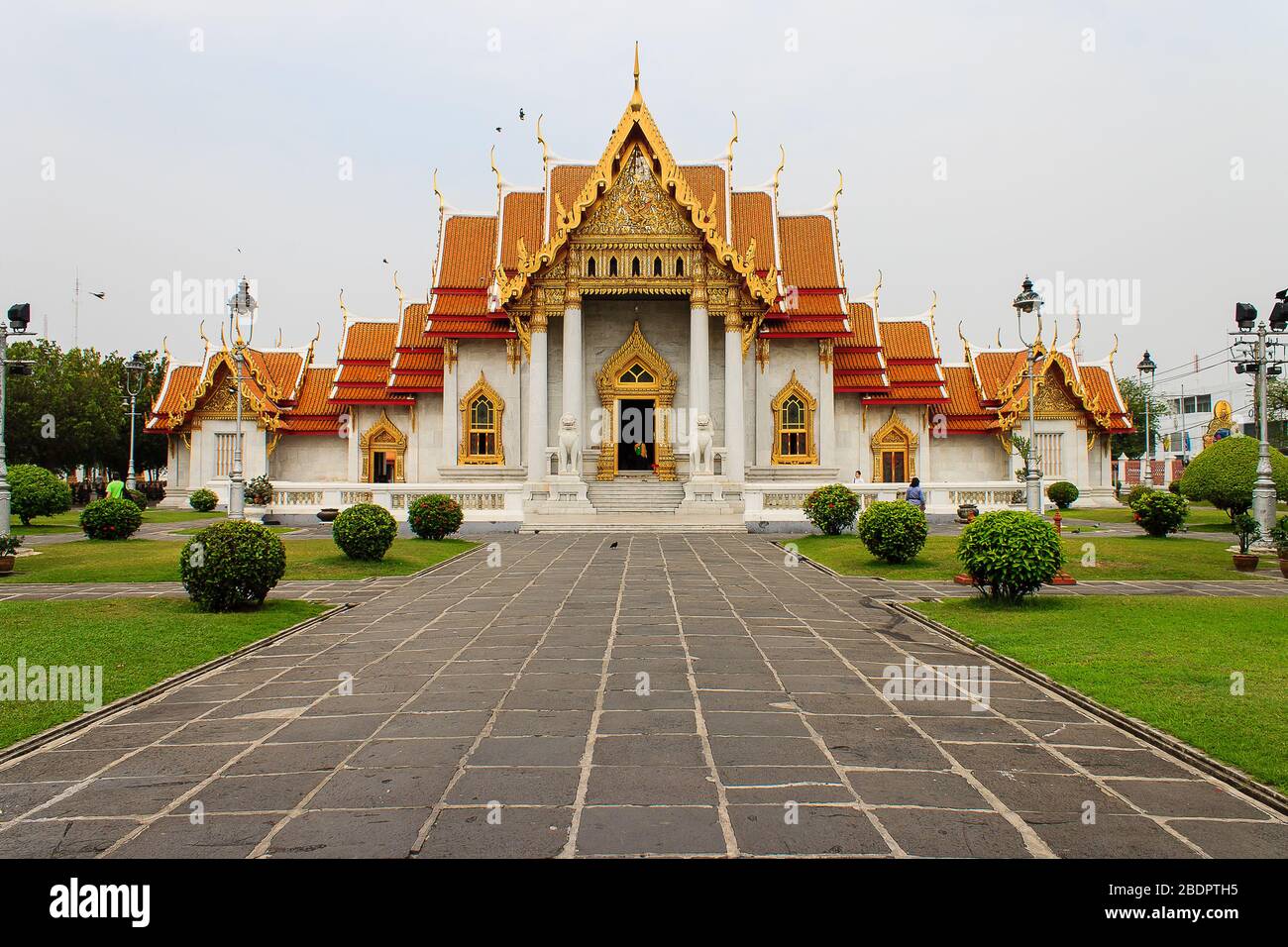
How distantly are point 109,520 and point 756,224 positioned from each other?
23894 mm

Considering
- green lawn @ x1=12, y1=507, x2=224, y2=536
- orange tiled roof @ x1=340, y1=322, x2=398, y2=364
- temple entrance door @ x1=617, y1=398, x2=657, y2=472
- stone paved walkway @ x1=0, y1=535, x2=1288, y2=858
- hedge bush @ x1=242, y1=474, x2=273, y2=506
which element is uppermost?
orange tiled roof @ x1=340, y1=322, x2=398, y2=364

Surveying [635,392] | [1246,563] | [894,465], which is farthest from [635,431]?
[1246,563]

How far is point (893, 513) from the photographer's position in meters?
15.9

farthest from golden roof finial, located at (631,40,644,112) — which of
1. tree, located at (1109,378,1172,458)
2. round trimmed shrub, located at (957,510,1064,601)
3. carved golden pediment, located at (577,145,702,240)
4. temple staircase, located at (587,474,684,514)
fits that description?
tree, located at (1109,378,1172,458)

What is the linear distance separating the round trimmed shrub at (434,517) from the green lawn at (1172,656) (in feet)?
41.6

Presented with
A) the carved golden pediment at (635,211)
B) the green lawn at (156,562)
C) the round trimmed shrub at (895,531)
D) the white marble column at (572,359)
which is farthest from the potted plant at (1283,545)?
the carved golden pediment at (635,211)

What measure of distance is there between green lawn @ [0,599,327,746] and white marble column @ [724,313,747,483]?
18073mm

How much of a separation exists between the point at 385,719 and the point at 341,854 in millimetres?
2326

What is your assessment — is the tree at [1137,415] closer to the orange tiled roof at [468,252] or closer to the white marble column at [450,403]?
the orange tiled roof at [468,252]

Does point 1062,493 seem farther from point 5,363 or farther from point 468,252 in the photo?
point 5,363

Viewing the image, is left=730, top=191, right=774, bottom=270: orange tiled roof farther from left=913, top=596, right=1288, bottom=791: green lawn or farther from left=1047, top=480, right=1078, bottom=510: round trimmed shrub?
left=913, top=596, right=1288, bottom=791: green lawn

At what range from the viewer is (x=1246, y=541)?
1638cm

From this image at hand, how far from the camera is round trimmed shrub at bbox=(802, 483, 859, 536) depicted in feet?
70.5

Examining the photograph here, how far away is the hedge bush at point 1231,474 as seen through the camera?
845 inches
